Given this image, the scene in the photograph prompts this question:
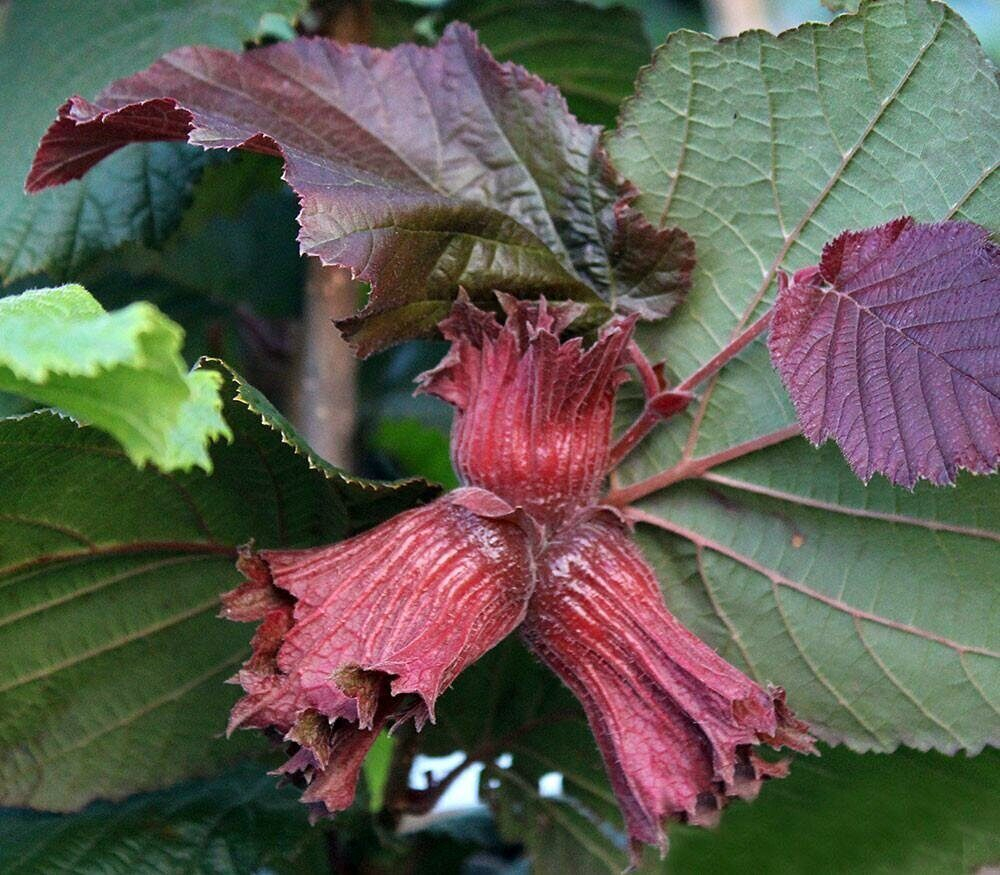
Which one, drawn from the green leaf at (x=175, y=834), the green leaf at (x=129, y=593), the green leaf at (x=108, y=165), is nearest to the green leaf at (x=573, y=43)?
the green leaf at (x=108, y=165)

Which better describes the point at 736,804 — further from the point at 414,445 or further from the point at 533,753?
the point at 414,445

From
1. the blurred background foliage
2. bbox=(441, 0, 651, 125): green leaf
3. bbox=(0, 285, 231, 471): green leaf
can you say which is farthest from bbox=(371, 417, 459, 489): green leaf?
bbox=(0, 285, 231, 471): green leaf

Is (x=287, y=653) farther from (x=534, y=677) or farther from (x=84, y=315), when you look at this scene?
(x=534, y=677)

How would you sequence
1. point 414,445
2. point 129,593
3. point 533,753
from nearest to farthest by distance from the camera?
point 129,593
point 533,753
point 414,445

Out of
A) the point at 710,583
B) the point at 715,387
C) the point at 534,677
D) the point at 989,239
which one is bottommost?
the point at 534,677

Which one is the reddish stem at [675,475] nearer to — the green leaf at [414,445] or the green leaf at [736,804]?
the green leaf at [736,804]

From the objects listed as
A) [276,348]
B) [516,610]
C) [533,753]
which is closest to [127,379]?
[516,610]

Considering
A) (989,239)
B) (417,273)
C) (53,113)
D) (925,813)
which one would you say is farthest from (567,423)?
(53,113)
